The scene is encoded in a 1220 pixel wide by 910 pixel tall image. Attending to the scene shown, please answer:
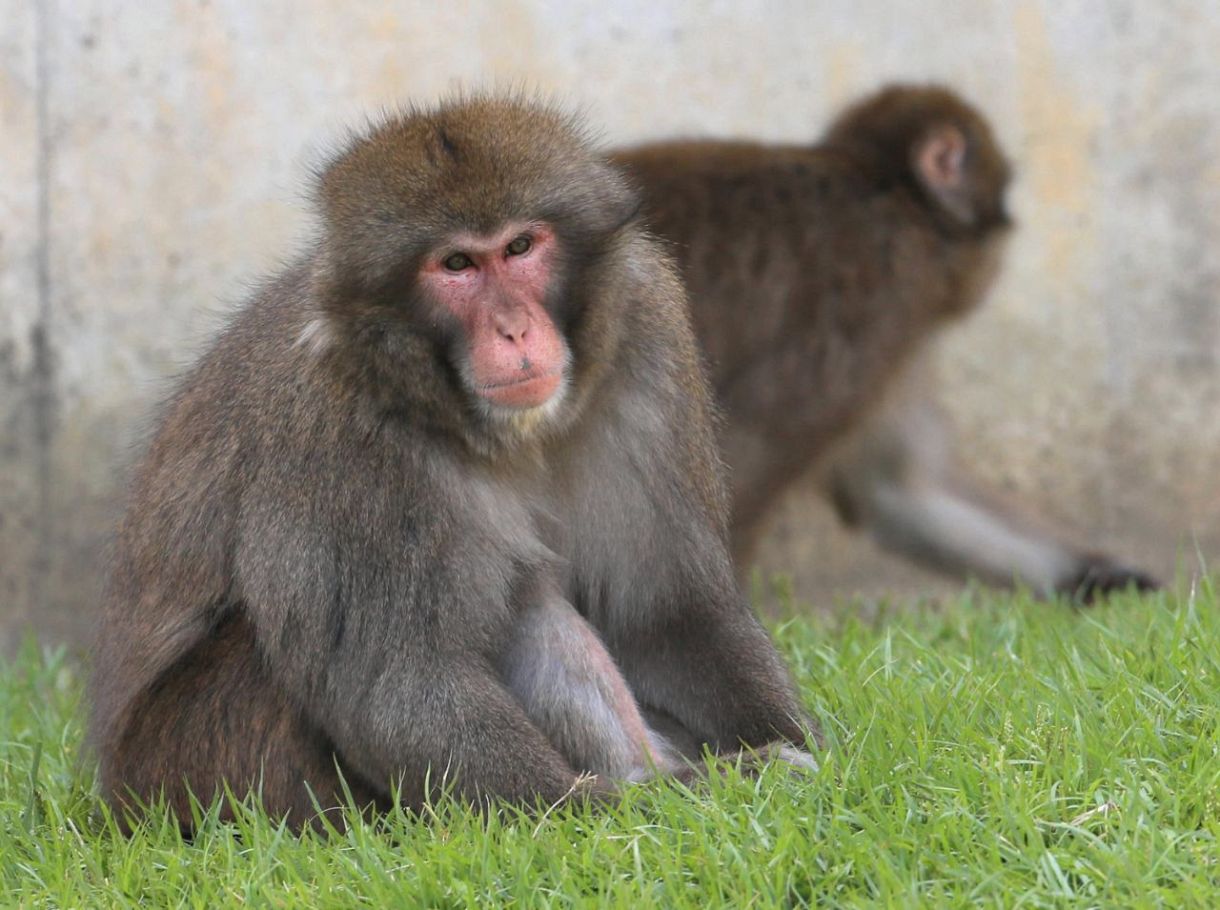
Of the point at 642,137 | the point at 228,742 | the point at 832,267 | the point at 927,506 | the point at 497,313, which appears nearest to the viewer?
the point at 497,313

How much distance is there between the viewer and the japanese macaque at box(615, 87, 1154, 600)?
5641 millimetres

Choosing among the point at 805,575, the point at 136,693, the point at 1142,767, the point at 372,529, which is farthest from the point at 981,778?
the point at 805,575

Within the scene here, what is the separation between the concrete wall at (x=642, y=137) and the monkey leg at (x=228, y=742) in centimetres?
210

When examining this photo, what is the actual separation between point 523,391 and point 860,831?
0.94 metres

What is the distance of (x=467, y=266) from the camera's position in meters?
3.20

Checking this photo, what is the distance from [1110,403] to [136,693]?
12.6 feet

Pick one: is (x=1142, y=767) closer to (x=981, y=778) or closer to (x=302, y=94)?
(x=981, y=778)

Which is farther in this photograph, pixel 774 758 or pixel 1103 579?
pixel 1103 579

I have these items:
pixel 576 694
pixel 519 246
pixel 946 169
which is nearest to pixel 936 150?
pixel 946 169

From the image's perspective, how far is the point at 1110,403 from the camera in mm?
6285

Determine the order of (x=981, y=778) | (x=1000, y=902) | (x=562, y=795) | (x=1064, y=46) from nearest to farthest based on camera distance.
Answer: (x=1000, y=902), (x=981, y=778), (x=562, y=795), (x=1064, y=46)

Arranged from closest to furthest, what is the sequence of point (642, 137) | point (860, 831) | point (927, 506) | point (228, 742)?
point (860, 831) < point (228, 742) < point (642, 137) < point (927, 506)

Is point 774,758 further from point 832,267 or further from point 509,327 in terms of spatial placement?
point 832,267

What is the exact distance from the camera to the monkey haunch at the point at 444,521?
10.6 ft
